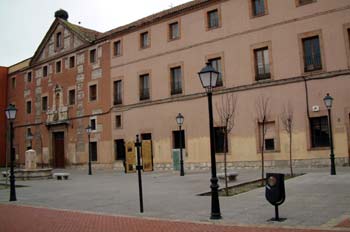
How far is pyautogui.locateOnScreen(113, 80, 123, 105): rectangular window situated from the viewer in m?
32.7

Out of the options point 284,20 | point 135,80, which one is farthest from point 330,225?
point 135,80

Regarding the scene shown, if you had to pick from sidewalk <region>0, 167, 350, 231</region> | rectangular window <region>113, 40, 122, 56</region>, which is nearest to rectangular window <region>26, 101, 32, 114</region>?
rectangular window <region>113, 40, 122, 56</region>

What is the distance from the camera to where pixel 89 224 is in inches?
381

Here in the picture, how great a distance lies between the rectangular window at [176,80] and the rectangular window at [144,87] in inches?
102

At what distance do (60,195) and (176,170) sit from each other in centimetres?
1151

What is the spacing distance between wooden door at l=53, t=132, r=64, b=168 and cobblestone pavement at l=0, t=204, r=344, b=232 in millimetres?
26172

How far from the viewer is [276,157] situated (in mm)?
23000

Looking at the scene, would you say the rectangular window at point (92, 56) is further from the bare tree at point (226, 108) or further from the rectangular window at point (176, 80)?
the bare tree at point (226, 108)

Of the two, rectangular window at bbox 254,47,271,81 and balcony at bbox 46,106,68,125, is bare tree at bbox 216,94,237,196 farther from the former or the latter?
balcony at bbox 46,106,68,125

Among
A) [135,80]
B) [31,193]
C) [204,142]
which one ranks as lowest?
[31,193]

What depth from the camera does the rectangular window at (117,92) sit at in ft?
107

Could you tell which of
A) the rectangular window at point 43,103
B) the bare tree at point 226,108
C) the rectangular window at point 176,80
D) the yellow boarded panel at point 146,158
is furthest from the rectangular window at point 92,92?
the yellow boarded panel at point 146,158

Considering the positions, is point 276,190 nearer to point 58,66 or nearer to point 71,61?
point 71,61

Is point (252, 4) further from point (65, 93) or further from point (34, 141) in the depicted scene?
point (34, 141)
